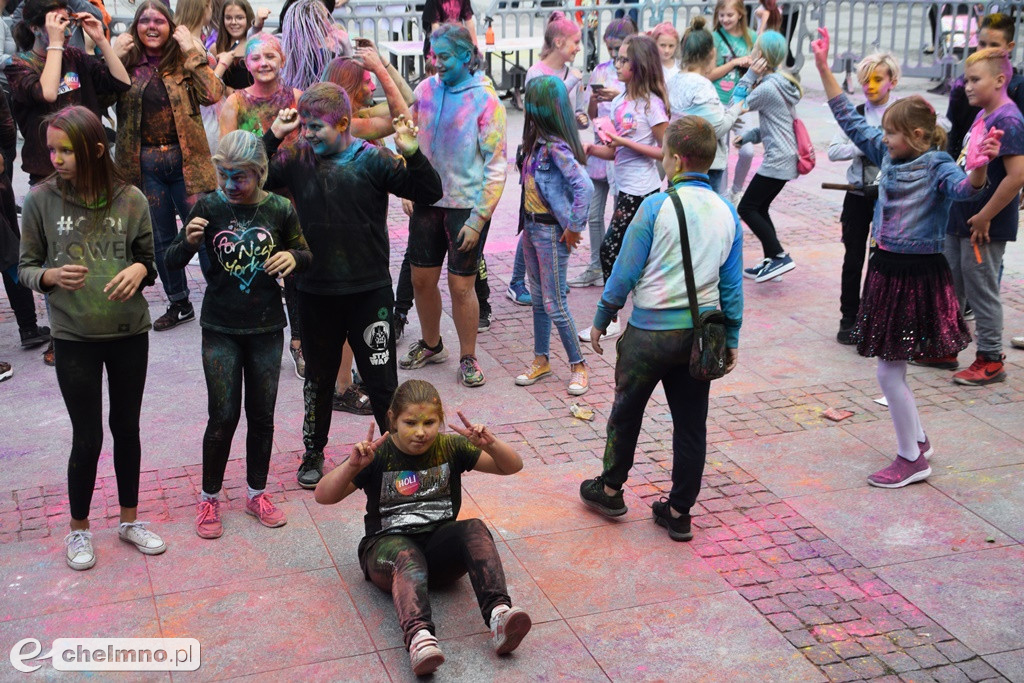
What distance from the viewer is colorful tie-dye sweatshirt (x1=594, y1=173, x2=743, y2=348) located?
4.90m

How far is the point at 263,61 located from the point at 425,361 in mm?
2080

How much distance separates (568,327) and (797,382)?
4.86 ft

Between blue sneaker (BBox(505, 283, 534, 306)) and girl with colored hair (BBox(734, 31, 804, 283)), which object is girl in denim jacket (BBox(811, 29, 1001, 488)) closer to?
girl with colored hair (BBox(734, 31, 804, 283))

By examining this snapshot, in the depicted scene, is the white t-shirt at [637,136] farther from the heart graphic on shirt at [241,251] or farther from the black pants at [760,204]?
the heart graphic on shirt at [241,251]

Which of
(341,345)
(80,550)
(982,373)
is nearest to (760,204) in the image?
(982,373)

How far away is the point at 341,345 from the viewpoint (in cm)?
573

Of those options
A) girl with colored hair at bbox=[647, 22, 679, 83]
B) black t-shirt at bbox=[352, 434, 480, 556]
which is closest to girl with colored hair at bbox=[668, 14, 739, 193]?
girl with colored hair at bbox=[647, 22, 679, 83]

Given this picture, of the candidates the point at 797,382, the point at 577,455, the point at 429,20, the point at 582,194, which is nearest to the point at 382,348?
the point at 577,455

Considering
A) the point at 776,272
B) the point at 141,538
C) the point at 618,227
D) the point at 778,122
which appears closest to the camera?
the point at 141,538

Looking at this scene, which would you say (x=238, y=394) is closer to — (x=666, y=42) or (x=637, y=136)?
(x=637, y=136)

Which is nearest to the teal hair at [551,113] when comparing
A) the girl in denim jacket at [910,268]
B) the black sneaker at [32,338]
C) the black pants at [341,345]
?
the girl in denim jacket at [910,268]

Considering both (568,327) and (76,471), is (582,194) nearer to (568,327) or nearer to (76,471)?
(568,327)

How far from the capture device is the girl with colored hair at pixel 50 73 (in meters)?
6.97

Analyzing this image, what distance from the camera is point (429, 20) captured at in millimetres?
10953
